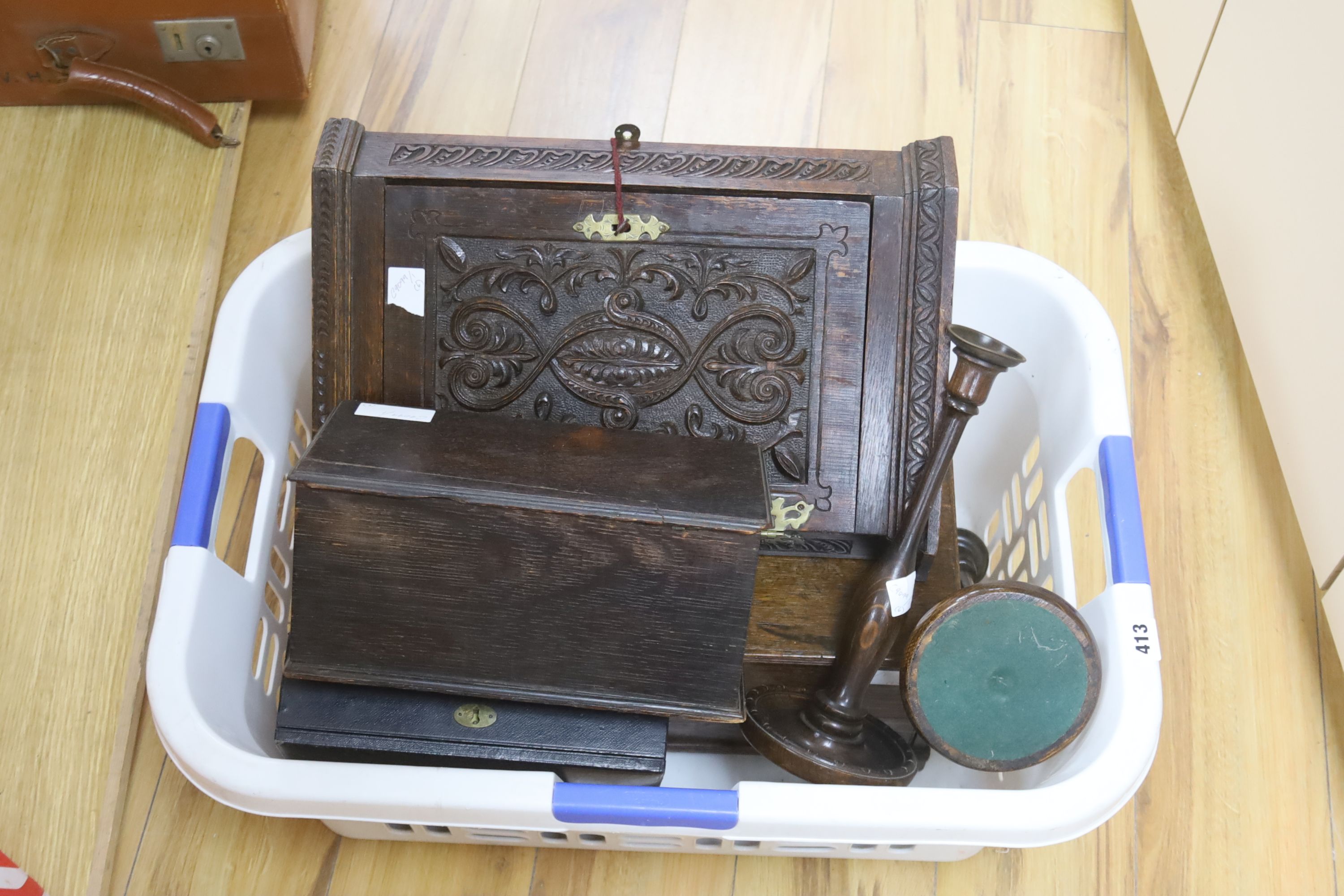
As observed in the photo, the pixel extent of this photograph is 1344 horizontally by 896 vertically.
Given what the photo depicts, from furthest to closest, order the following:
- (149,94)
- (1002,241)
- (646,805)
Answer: (1002,241) → (149,94) → (646,805)

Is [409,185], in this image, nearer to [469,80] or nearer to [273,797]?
[273,797]

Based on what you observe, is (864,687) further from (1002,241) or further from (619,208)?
(1002,241)

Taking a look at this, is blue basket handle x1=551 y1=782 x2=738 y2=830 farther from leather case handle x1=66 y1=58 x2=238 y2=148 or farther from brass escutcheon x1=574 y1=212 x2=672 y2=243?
leather case handle x1=66 y1=58 x2=238 y2=148

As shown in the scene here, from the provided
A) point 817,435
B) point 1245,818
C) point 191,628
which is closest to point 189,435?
point 191,628

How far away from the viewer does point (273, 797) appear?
783 millimetres

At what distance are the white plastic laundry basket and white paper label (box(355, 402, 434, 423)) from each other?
14 cm

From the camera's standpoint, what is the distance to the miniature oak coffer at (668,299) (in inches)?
35.9

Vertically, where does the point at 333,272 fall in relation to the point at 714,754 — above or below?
above

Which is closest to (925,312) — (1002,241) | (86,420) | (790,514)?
(790,514)

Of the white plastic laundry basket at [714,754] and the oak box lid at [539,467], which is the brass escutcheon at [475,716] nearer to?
the white plastic laundry basket at [714,754]

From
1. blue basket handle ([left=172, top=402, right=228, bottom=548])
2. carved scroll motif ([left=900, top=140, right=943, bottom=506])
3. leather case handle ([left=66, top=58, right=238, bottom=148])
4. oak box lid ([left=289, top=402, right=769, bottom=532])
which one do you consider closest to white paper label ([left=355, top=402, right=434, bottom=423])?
oak box lid ([left=289, top=402, right=769, bottom=532])

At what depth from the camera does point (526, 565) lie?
31.4 inches

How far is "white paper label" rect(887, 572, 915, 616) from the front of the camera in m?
0.85

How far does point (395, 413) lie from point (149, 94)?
2.36 feet
